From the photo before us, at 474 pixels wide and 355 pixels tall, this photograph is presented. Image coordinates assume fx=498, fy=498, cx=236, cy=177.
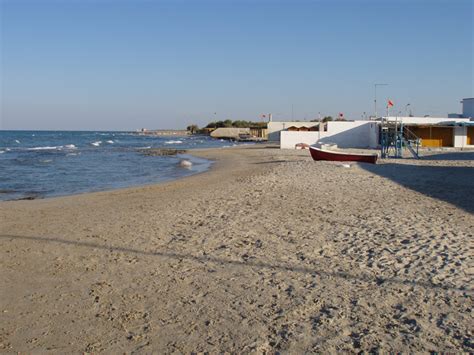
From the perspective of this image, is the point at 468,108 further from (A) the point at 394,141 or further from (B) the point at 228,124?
(B) the point at 228,124

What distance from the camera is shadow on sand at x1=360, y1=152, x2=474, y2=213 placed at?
13945mm

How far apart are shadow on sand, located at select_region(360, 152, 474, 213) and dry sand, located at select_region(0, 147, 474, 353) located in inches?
29.7

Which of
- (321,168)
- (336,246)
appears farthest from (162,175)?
(336,246)

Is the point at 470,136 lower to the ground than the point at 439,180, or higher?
higher

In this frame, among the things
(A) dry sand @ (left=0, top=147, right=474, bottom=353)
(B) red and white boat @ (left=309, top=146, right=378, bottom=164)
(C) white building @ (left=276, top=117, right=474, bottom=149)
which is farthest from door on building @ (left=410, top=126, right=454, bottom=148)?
(A) dry sand @ (left=0, top=147, right=474, bottom=353)

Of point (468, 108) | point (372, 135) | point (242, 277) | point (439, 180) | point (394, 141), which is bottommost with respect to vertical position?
point (242, 277)

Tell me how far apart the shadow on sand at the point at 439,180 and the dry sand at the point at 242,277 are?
0.75 metres

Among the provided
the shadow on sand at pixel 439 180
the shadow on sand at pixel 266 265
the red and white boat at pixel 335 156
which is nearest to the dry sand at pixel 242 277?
the shadow on sand at pixel 266 265

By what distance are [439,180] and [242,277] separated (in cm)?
1350

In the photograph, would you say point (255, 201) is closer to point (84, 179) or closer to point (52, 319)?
point (52, 319)

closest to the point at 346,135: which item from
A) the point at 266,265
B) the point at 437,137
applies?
the point at 437,137

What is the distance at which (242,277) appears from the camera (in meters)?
6.85

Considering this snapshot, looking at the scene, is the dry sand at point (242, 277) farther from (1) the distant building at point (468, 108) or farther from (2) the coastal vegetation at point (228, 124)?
(2) the coastal vegetation at point (228, 124)

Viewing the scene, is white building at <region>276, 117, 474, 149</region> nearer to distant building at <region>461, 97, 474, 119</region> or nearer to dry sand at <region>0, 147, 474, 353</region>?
distant building at <region>461, 97, 474, 119</region>
